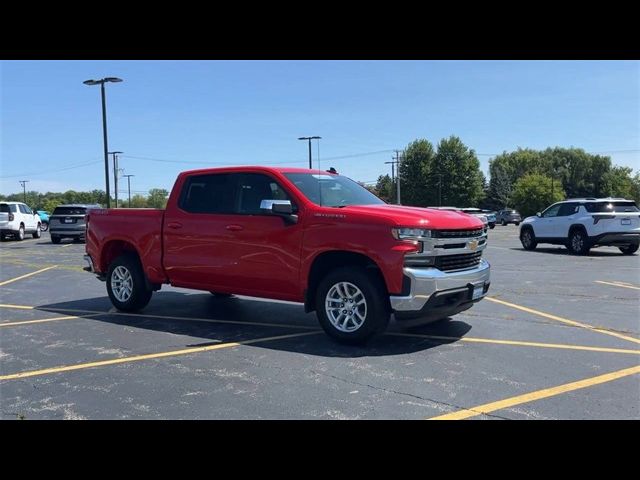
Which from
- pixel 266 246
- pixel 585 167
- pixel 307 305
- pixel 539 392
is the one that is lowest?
pixel 539 392

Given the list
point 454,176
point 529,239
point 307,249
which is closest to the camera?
point 307,249

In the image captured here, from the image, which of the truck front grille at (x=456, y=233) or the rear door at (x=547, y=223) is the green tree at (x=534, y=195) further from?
the truck front grille at (x=456, y=233)

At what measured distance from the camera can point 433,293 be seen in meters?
5.59

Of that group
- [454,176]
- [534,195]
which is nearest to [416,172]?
[454,176]

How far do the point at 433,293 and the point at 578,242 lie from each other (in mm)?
13606

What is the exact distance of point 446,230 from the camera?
578 centimetres

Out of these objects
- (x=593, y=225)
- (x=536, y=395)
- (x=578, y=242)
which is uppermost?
(x=593, y=225)

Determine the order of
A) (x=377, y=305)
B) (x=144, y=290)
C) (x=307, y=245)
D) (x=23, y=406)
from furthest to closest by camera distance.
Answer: (x=144, y=290), (x=307, y=245), (x=377, y=305), (x=23, y=406)

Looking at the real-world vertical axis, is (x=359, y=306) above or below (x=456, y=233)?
below

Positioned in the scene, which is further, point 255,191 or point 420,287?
point 255,191

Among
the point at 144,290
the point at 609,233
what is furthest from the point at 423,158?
the point at 144,290

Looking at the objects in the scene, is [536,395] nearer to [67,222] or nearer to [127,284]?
[127,284]
